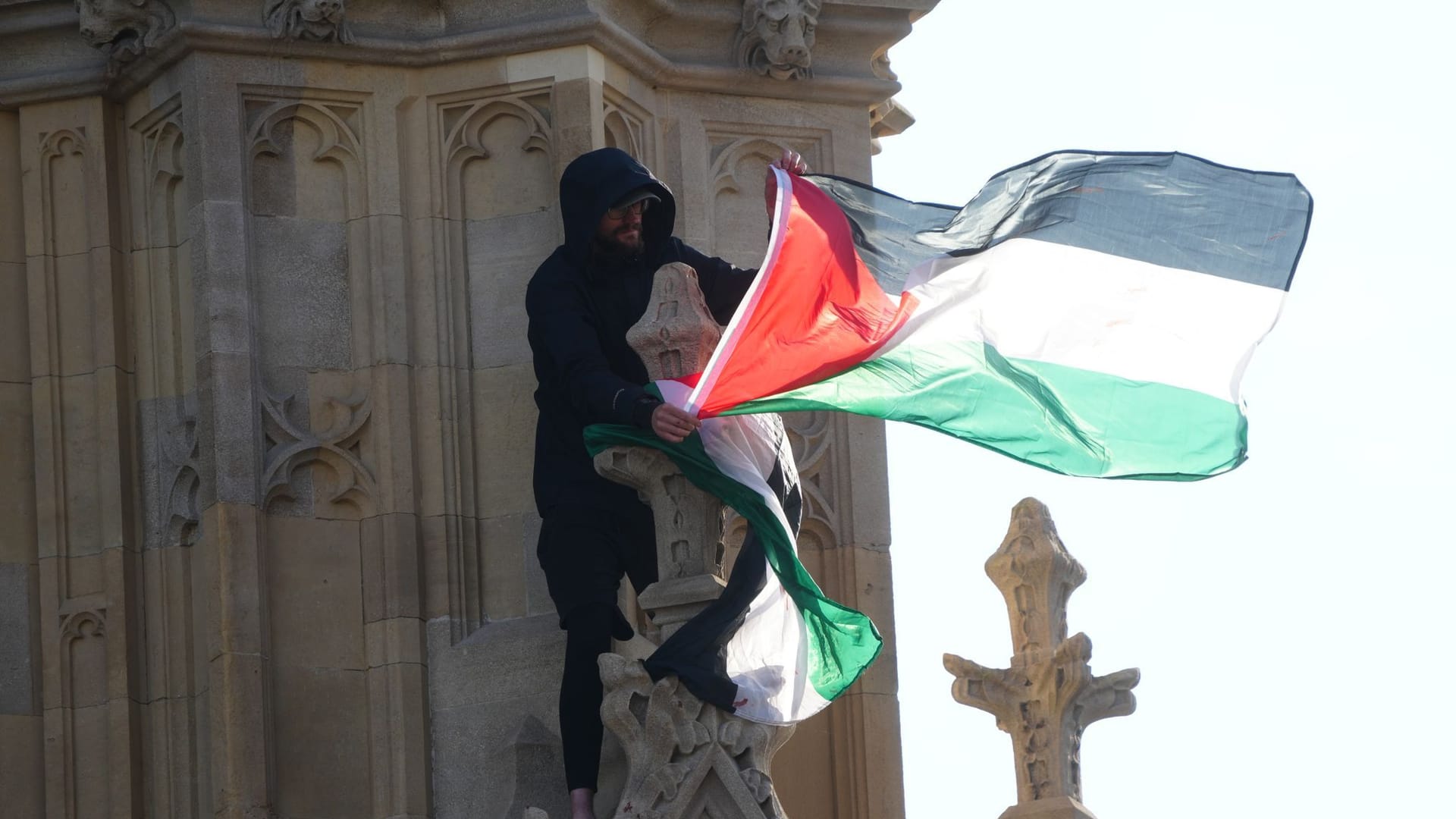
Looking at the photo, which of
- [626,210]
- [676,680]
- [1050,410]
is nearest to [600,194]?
[626,210]

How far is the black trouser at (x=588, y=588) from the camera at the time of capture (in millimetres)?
14227

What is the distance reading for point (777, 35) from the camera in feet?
53.0

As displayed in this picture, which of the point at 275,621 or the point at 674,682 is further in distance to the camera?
the point at 275,621

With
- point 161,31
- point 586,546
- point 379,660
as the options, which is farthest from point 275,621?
point 161,31

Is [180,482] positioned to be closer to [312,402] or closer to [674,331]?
[312,402]

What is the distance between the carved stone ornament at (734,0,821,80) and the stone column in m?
2.10

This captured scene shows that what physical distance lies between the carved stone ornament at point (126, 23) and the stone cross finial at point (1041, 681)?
13.6 feet

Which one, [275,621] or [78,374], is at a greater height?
[78,374]

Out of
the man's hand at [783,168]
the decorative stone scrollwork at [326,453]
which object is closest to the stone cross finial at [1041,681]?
the man's hand at [783,168]

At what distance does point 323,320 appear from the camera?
15492 mm

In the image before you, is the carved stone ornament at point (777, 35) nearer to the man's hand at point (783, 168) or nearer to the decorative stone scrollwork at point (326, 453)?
the man's hand at point (783, 168)

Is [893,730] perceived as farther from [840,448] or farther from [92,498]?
[92,498]

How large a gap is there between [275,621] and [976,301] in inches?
120

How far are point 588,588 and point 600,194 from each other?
1.52m
